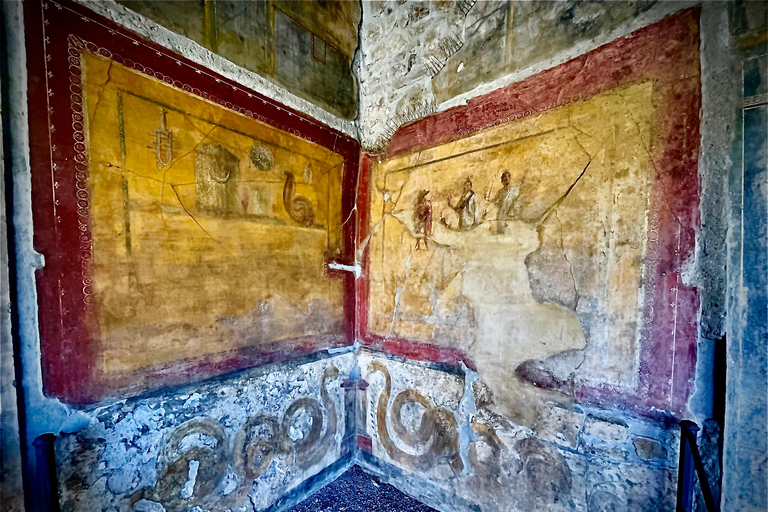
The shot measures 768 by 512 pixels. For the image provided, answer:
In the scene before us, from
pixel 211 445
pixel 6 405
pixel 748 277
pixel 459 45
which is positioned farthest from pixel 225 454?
pixel 459 45

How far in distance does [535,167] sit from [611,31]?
726 mm

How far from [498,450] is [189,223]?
2331 millimetres

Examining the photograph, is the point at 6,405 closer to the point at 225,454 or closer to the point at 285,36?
the point at 225,454

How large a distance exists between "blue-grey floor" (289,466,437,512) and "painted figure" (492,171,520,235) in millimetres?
2145

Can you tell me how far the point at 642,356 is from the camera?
135cm

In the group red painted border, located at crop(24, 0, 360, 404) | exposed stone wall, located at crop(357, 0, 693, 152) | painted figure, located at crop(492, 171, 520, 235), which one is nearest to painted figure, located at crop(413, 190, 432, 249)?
painted figure, located at crop(492, 171, 520, 235)

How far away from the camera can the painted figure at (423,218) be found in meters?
2.12

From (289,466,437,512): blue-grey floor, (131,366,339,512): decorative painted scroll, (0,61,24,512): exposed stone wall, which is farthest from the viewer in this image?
(289,466,437,512): blue-grey floor

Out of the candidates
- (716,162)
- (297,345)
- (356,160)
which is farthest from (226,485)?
(716,162)

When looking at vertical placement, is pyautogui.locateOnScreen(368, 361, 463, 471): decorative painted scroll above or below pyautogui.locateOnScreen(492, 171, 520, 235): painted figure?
below

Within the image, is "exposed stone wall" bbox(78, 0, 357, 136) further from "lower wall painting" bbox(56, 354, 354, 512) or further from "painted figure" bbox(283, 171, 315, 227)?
"lower wall painting" bbox(56, 354, 354, 512)

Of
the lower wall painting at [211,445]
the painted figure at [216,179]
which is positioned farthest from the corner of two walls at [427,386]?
the painted figure at [216,179]

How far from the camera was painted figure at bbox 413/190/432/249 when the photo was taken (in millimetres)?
2115

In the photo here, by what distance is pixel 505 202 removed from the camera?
177cm
